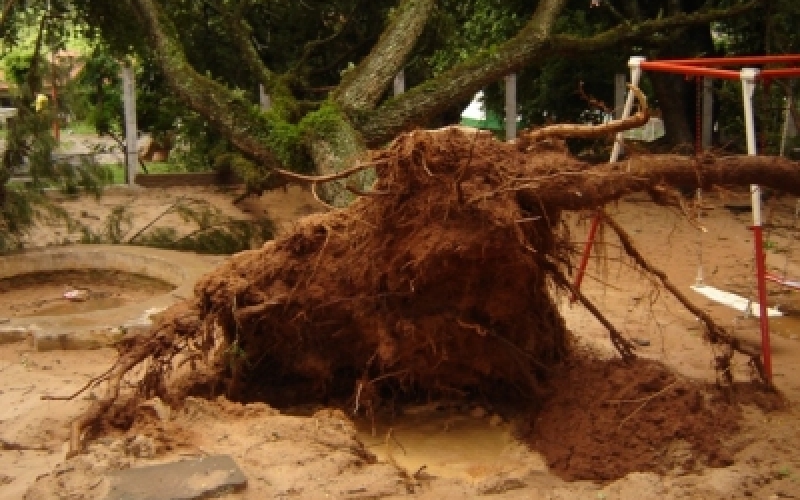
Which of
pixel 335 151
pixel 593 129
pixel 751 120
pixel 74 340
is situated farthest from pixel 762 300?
pixel 335 151

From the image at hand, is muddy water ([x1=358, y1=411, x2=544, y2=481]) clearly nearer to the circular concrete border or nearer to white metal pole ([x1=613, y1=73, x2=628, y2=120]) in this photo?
the circular concrete border

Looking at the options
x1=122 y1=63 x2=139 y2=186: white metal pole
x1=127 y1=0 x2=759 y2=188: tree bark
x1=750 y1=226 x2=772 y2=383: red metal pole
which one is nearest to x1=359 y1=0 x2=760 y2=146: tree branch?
x1=127 y1=0 x2=759 y2=188: tree bark

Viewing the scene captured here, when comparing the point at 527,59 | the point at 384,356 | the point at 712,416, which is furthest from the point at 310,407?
the point at 527,59

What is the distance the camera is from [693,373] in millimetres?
5566

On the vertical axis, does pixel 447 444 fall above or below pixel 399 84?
below

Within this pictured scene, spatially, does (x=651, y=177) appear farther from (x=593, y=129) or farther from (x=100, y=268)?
(x=100, y=268)

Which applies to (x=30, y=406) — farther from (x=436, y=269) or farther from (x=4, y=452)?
(x=436, y=269)

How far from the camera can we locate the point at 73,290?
8.33 metres

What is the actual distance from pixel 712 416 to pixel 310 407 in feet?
6.92

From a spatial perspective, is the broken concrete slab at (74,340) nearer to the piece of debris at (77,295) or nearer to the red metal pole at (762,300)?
the piece of debris at (77,295)

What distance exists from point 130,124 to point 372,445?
8914mm

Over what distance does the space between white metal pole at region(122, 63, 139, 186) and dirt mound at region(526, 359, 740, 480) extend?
8830 millimetres

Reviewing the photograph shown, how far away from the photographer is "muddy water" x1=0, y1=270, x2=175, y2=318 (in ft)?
25.9

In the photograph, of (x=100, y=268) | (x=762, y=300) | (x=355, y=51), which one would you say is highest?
(x=355, y=51)
